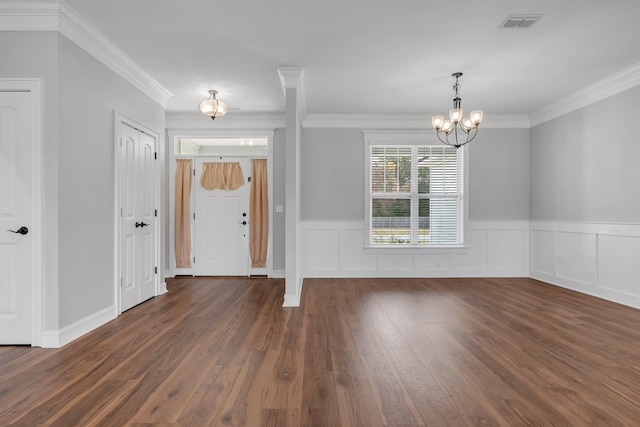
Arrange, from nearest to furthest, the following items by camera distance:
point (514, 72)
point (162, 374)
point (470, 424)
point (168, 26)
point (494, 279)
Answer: point (470, 424) → point (162, 374) → point (168, 26) → point (514, 72) → point (494, 279)

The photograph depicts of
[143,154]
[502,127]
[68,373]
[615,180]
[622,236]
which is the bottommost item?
[68,373]

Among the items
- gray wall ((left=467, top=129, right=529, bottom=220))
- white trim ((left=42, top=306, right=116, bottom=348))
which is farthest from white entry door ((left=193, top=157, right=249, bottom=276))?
gray wall ((left=467, top=129, right=529, bottom=220))

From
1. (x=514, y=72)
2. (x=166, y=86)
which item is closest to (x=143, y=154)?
(x=166, y=86)

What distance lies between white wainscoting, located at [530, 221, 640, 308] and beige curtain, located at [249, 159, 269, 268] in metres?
4.67

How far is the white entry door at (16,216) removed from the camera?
111 inches

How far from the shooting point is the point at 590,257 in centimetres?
468

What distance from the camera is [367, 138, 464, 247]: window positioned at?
5953mm

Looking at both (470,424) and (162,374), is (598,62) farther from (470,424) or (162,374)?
(162,374)

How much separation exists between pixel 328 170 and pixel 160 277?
124 inches

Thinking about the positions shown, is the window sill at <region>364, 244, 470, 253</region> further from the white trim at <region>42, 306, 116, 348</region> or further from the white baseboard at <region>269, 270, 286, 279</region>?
the white trim at <region>42, 306, 116, 348</region>

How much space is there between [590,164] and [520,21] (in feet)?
9.26

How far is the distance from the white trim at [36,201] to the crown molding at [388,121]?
12.4ft

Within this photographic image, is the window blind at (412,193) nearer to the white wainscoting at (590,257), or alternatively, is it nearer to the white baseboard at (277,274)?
the white wainscoting at (590,257)

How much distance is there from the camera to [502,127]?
594 centimetres
